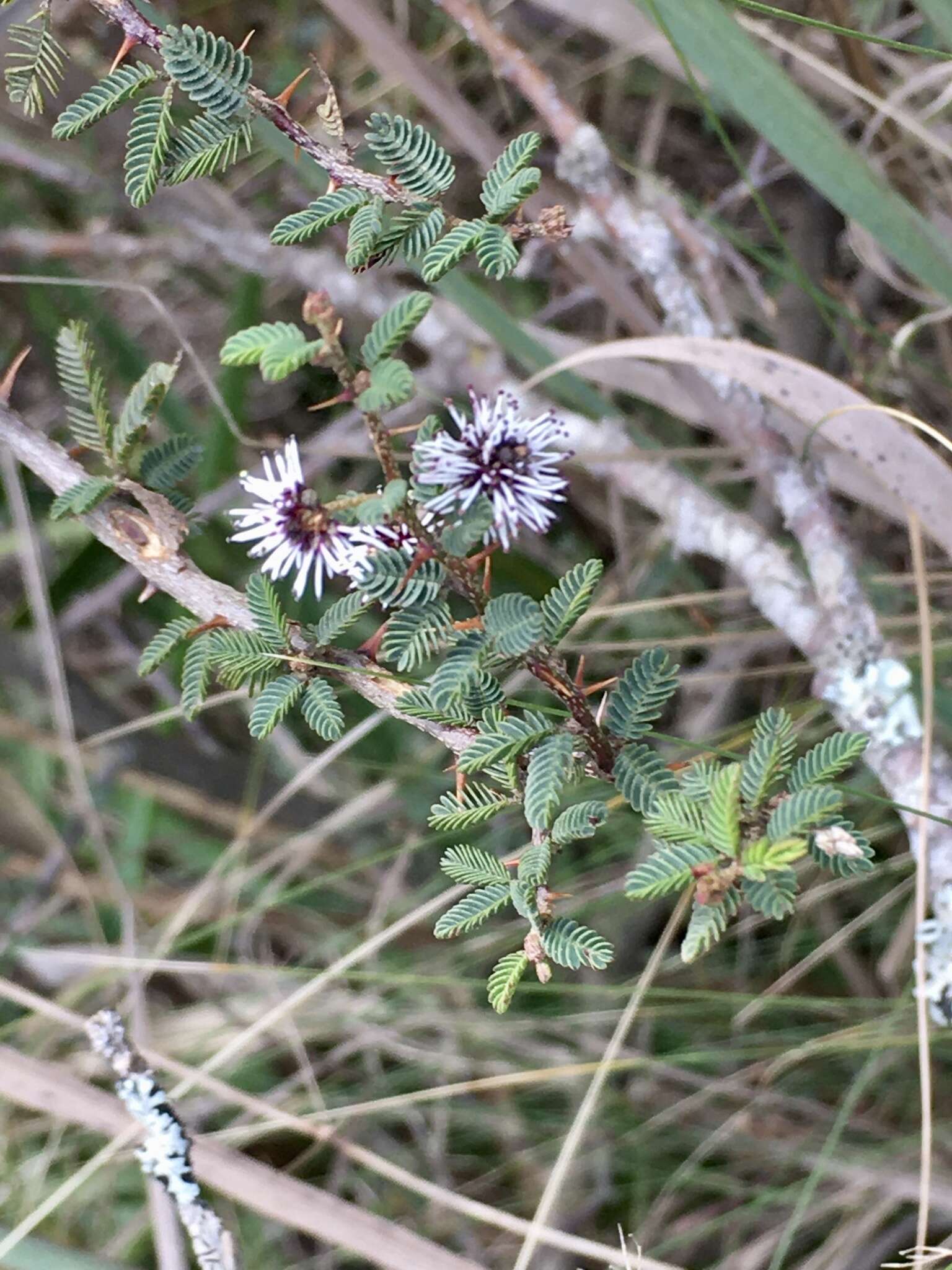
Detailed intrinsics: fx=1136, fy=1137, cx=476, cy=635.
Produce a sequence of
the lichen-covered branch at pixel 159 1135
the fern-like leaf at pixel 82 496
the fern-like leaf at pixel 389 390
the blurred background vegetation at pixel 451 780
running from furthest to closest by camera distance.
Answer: the blurred background vegetation at pixel 451 780 < the lichen-covered branch at pixel 159 1135 < the fern-like leaf at pixel 82 496 < the fern-like leaf at pixel 389 390

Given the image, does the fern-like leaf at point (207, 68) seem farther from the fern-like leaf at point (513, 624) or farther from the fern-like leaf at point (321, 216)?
the fern-like leaf at point (513, 624)

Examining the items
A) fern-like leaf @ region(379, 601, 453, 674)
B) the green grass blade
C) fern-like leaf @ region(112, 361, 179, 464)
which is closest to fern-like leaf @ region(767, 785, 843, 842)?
fern-like leaf @ region(379, 601, 453, 674)

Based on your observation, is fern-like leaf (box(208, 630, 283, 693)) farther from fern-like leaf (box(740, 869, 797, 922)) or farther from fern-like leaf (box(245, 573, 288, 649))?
fern-like leaf (box(740, 869, 797, 922))

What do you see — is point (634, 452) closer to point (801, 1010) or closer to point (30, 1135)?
point (801, 1010)

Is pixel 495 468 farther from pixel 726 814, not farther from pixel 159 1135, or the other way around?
pixel 159 1135

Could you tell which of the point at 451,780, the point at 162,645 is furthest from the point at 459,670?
the point at 451,780

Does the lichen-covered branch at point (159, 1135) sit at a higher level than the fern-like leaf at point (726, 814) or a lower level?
lower

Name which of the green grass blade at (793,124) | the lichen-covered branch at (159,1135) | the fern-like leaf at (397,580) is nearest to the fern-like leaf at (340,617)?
the fern-like leaf at (397,580)
